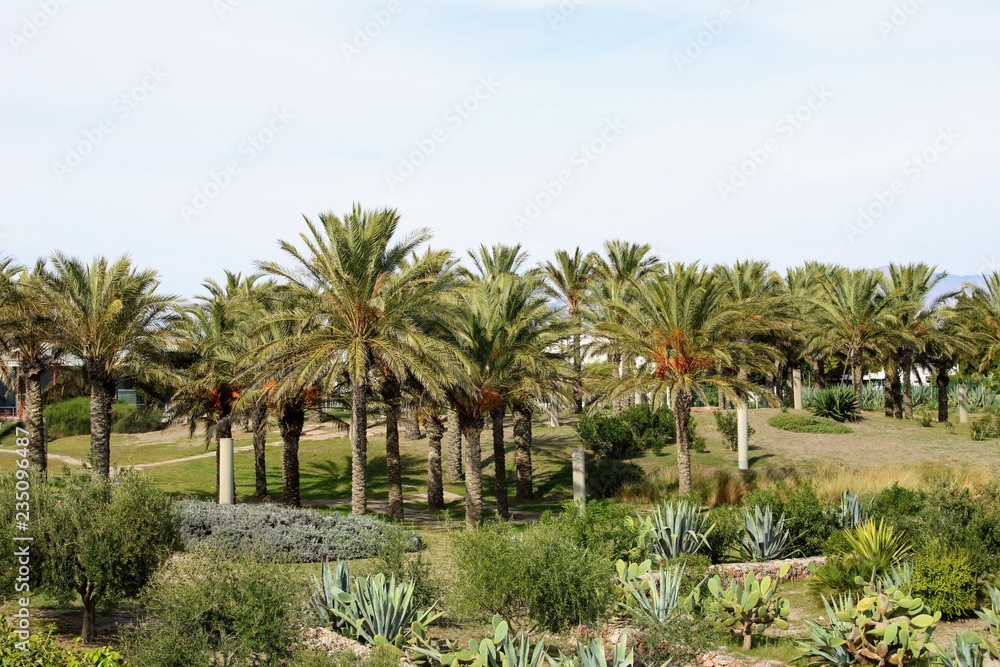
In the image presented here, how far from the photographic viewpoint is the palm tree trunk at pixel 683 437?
24.5 m

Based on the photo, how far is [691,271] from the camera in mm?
24562

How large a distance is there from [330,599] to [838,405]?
100 ft

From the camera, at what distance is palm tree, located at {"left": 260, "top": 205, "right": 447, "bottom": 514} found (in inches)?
870

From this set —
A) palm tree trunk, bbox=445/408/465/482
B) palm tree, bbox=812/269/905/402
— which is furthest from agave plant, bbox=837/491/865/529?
palm tree, bbox=812/269/905/402

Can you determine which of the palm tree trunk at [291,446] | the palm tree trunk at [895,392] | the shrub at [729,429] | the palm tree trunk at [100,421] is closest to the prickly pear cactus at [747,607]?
the palm tree trunk at [291,446]

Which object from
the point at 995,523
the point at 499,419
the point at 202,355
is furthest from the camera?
the point at 202,355

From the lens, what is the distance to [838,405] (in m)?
38.6

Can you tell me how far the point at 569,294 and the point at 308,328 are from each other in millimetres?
22780

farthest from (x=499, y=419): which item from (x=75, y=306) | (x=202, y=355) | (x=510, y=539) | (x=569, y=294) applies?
(x=569, y=294)

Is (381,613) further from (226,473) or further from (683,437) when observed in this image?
(683,437)

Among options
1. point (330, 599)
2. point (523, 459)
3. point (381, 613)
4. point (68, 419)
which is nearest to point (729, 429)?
point (523, 459)

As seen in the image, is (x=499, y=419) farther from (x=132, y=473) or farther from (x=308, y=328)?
(x=132, y=473)

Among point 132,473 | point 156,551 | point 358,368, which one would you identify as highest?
point 358,368

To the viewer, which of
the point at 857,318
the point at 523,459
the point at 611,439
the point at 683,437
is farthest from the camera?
the point at 857,318
